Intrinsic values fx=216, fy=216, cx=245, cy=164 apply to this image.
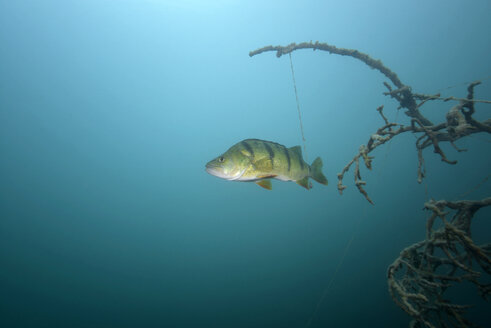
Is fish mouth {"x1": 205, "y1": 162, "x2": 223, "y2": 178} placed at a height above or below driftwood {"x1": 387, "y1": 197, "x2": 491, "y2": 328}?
above

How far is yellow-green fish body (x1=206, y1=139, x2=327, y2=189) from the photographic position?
7.80 ft

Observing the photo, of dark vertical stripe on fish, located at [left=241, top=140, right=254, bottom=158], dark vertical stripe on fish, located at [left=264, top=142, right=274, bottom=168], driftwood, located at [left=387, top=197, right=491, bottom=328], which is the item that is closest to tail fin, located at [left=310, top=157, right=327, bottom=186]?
dark vertical stripe on fish, located at [left=264, top=142, right=274, bottom=168]

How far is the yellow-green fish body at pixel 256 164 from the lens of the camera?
238 centimetres

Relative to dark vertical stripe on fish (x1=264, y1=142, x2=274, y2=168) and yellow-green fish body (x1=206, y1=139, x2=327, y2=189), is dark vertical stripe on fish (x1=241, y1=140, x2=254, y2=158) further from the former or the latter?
dark vertical stripe on fish (x1=264, y1=142, x2=274, y2=168)

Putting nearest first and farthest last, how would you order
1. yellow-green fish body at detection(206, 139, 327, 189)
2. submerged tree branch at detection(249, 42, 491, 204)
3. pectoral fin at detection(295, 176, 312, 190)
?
submerged tree branch at detection(249, 42, 491, 204) < yellow-green fish body at detection(206, 139, 327, 189) < pectoral fin at detection(295, 176, 312, 190)

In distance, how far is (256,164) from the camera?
242 centimetres

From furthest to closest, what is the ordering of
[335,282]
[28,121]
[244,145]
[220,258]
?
[220,258] → [335,282] → [28,121] → [244,145]

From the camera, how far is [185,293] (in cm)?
3209

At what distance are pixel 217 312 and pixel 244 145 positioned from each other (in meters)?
34.5

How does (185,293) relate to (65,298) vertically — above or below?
below

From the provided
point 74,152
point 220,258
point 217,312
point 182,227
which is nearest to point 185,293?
point 217,312

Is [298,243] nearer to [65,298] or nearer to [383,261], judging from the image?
[383,261]

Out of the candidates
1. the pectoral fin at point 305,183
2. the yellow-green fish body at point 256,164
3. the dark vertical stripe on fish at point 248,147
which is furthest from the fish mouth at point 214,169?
the pectoral fin at point 305,183

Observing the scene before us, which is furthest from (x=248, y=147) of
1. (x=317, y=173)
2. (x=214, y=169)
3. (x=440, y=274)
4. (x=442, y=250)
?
(x=440, y=274)
